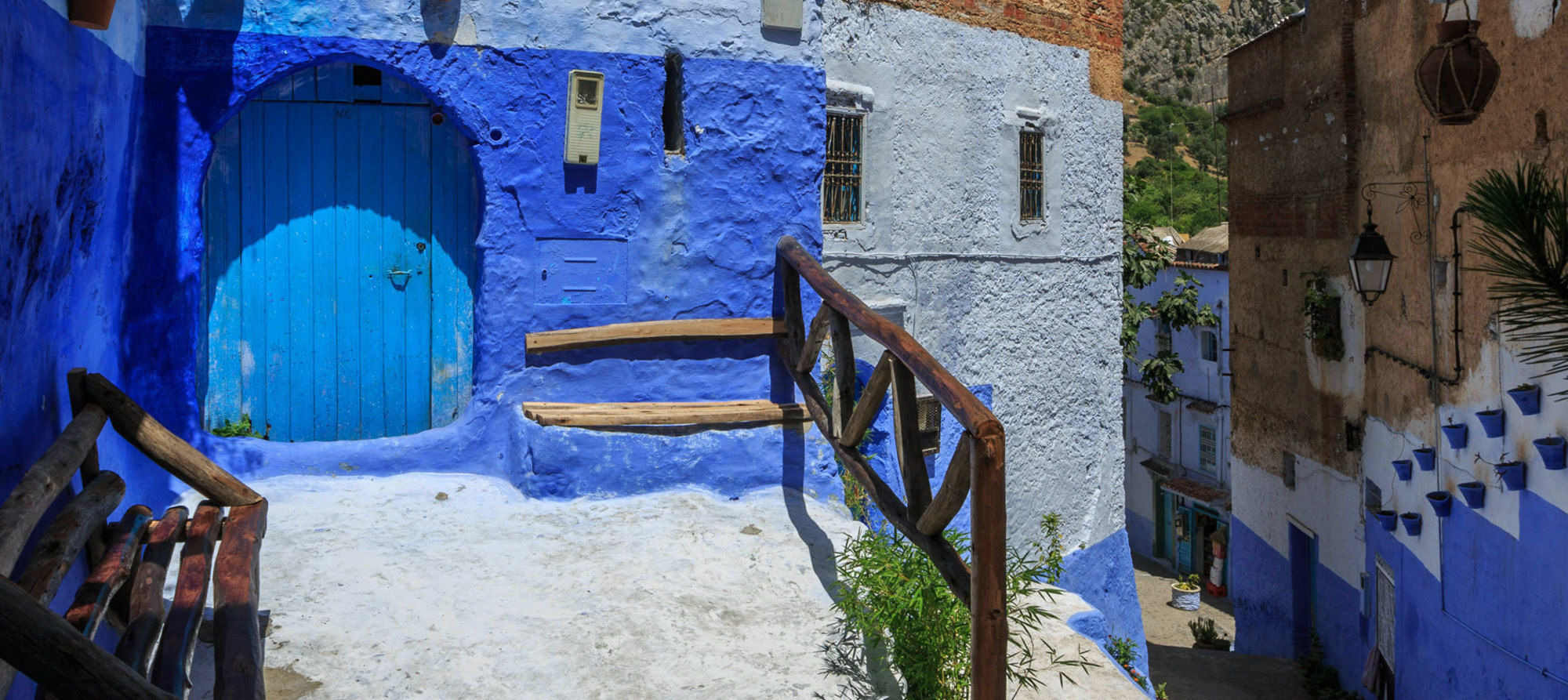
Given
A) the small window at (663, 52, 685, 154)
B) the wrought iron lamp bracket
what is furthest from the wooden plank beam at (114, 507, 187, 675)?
the wrought iron lamp bracket

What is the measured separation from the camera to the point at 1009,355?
9594mm

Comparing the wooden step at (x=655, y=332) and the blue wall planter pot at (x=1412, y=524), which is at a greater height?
the wooden step at (x=655, y=332)

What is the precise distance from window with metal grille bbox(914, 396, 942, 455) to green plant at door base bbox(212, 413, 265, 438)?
200 inches

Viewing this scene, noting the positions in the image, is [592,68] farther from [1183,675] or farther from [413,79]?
[1183,675]

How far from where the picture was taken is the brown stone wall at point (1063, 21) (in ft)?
29.1

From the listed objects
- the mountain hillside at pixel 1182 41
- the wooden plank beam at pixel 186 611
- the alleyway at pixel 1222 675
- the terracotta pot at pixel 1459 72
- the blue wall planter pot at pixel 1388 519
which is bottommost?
the alleyway at pixel 1222 675

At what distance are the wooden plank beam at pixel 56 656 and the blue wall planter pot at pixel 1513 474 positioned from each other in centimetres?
766

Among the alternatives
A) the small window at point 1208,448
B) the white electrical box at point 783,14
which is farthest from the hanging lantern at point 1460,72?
the small window at point 1208,448

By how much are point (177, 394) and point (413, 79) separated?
185cm

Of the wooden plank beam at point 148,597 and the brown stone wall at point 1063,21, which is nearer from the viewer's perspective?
the wooden plank beam at point 148,597

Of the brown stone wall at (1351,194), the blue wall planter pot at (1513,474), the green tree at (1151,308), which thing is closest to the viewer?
the blue wall planter pot at (1513,474)

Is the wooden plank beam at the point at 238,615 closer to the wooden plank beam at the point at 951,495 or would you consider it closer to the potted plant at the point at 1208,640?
the wooden plank beam at the point at 951,495

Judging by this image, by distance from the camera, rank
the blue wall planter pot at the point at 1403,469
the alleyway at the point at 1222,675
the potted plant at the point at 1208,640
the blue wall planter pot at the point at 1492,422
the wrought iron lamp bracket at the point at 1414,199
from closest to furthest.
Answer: the blue wall planter pot at the point at 1492,422
the wrought iron lamp bracket at the point at 1414,199
the blue wall planter pot at the point at 1403,469
the alleyway at the point at 1222,675
the potted plant at the point at 1208,640

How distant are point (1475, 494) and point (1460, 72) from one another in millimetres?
2880
